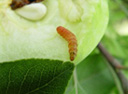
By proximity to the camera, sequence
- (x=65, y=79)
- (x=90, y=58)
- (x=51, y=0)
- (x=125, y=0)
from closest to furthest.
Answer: (x=65, y=79) < (x=51, y=0) < (x=90, y=58) < (x=125, y=0)

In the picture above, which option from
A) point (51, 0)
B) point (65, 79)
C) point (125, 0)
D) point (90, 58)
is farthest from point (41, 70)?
point (125, 0)

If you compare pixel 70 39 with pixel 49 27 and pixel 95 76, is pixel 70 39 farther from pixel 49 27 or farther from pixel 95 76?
pixel 95 76

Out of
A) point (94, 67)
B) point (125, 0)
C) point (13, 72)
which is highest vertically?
point (13, 72)

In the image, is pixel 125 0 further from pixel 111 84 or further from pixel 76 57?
pixel 76 57

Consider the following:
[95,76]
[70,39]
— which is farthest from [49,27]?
[95,76]

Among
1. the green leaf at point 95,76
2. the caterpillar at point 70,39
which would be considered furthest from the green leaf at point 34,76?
the green leaf at point 95,76

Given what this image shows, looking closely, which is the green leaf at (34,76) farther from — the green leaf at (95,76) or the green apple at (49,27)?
the green leaf at (95,76)

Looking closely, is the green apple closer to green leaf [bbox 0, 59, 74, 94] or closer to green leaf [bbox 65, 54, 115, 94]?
green leaf [bbox 0, 59, 74, 94]
